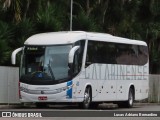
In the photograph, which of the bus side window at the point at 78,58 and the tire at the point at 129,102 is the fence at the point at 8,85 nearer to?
the bus side window at the point at 78,58

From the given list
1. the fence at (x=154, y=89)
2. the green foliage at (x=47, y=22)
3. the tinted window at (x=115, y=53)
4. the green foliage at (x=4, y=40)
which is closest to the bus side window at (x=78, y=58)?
the tinted window at (x=115, y=53)

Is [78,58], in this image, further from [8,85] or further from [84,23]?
[84,23]

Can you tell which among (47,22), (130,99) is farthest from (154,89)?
(47,22)

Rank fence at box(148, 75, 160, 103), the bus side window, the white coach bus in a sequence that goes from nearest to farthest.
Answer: the white coach bus < the bus side window < fence at box(148, 75, 160, 103)

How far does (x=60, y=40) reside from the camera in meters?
26.4

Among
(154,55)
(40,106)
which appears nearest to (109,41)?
(40,106)

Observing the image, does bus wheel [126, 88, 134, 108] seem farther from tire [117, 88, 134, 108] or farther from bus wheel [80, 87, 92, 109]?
bus wheel [80, 87, 92, 109]

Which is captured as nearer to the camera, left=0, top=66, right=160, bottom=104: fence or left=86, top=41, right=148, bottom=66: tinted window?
left=86, top=41, right=148, bottom=66: tinted window

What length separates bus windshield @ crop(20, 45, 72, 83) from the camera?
26.0 metres

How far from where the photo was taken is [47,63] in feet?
85.6

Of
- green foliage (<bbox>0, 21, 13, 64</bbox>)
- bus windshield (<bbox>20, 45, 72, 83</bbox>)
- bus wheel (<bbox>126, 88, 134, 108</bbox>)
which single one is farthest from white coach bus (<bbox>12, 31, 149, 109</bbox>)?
green foliage (<bbox>0, 21, 13, 64</bbox>)

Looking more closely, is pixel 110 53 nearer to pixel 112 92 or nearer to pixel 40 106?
pixel 112 92

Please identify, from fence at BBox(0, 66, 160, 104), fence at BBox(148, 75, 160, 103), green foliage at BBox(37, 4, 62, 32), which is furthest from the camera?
fence at BBox(148, 75, 160, 103)

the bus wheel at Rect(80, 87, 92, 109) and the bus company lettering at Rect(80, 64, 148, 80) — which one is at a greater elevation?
→ the bus company lettering at Rect(80, 64, 148, 80)
